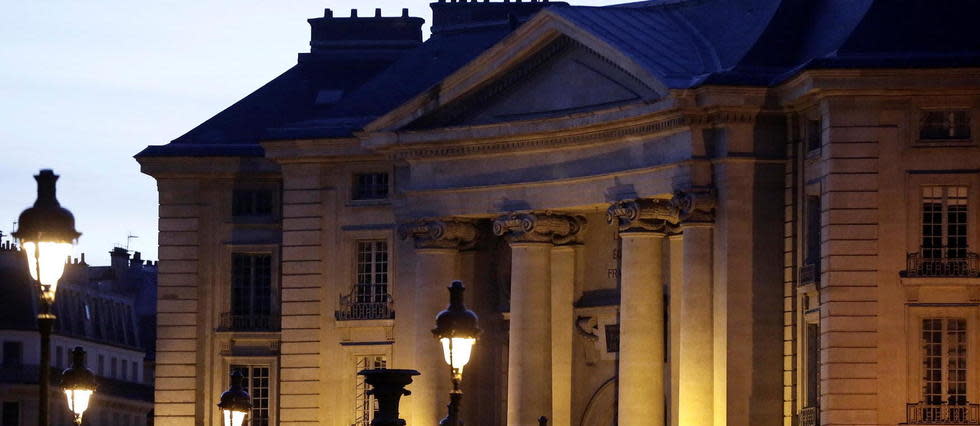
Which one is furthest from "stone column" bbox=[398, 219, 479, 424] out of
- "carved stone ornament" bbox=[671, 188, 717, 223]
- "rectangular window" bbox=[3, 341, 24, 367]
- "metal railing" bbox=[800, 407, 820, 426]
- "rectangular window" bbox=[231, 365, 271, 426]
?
"rectangular window" bbox=[3, 341, 24, 367]

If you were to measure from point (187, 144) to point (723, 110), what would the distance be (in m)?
24.2

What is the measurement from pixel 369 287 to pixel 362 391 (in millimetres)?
3010

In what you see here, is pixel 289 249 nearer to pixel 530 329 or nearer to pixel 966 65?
pixel 530 329

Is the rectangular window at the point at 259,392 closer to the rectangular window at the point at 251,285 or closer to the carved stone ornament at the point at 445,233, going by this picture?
the rectangular window at the point at 251,285

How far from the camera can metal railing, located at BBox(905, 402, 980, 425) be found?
69562mm

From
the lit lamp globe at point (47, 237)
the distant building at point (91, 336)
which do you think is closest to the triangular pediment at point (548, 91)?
the distant building at point (91, 336)

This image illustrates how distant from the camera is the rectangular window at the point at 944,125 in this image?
7075 centimetres

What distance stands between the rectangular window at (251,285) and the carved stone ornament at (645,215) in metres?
16.9

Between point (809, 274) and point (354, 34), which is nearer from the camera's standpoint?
point (809, 274)

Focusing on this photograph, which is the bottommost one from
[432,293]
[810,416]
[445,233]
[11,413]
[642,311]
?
[810,416]

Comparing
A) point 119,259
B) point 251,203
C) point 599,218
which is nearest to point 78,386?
point 599,218

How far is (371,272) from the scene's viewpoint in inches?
3526

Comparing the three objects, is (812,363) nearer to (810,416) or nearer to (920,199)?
(810,416)

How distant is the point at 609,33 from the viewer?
78.6m
